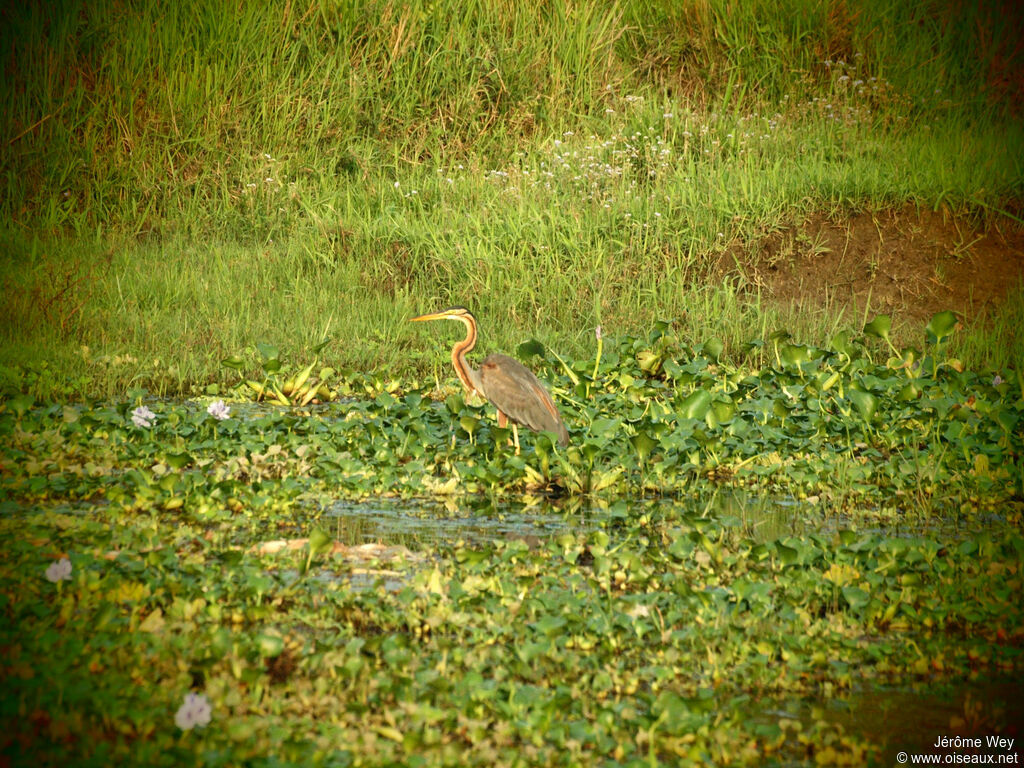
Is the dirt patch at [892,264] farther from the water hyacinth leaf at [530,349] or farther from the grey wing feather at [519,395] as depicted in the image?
the grey wing feather at [519,395]

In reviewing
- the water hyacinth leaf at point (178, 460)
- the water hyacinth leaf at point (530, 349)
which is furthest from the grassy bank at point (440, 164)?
the water hyacinth leaf at point (178, 460)

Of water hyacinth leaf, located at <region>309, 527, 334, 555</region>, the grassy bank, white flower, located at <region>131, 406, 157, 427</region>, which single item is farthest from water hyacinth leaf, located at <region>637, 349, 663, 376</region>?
water hyacinth leaf, located at <region>309, 527, 334, 555</region>

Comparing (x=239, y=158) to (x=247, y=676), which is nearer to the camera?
(x=247, y=676)

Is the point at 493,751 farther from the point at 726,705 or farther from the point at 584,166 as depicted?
the point at 584,166

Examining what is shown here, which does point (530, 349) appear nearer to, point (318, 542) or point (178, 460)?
point (178, 460)

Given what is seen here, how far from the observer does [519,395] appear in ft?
20.2

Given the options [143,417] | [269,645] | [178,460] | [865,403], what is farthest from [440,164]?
[269,645]

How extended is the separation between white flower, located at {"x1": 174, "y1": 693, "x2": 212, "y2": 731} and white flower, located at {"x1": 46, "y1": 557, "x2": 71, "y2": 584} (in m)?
0.97

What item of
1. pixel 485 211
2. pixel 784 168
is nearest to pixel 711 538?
pixel 485 211

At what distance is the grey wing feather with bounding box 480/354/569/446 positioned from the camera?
5973mm

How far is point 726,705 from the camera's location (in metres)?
3.43

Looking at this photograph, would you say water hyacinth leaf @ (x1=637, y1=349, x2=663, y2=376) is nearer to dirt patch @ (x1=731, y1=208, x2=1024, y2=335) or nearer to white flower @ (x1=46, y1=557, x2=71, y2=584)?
dirt patch @ (x1=731, y1=208, x2=1024, y2=335)

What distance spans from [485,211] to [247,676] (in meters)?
7.03

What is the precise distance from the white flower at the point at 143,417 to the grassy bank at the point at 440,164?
120 centimetres
